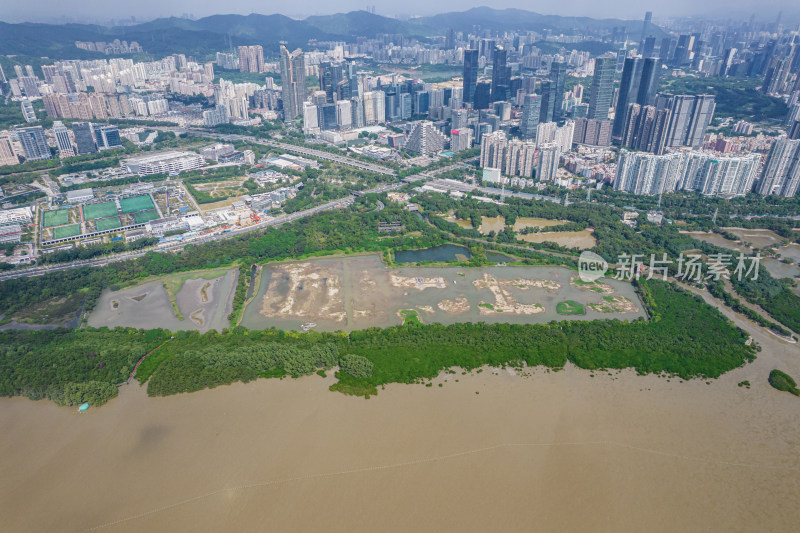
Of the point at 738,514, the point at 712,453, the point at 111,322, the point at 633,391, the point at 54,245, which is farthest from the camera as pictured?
the point at 54,245

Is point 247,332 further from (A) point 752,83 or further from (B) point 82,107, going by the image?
(A) point 752,83

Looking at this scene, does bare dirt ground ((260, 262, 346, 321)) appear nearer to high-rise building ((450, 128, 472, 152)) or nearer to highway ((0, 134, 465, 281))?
highway ((0, 134, 465, 281))

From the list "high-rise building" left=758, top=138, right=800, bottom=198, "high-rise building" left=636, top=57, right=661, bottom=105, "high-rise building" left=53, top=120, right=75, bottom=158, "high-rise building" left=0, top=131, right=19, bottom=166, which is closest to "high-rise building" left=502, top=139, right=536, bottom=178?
"high-rise building" left=758, top=138, right=800, bottom=198

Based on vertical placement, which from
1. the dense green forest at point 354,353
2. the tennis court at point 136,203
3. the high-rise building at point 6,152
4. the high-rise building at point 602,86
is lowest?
the tennis court at point 136,203

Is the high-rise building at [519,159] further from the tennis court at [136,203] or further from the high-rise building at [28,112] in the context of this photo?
the high-rise building at [28,112]

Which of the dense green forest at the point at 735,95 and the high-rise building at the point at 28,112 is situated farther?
the dense green forest at the point at 735,95

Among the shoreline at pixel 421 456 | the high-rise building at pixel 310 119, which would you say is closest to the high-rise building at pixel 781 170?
the shoreline at pixel 421 456

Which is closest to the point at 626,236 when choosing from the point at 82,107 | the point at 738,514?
the point at 738,514
